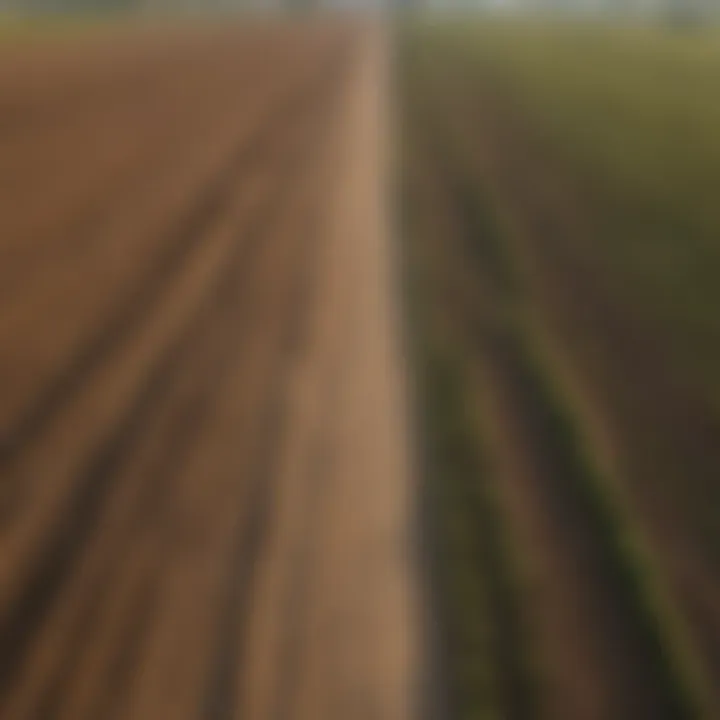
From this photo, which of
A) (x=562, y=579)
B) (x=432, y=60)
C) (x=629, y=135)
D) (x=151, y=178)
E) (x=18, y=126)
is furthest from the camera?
(x=432, y=60)

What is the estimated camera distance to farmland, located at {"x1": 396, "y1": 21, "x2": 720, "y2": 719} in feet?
0.91

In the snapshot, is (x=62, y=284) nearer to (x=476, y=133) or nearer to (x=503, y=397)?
(x=503, y=397)

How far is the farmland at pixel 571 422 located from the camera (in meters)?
0.28

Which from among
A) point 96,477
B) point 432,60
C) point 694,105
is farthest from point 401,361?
point 432,60

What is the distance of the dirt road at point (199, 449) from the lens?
267mm

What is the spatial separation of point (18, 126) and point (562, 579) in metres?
0.75

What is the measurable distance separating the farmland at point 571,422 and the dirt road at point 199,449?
0.9 inches

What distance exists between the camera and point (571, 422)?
0.40 meters

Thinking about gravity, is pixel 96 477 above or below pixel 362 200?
below

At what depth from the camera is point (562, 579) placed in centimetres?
31

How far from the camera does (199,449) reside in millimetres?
363

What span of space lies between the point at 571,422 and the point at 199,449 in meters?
0.15

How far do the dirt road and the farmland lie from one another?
22 millimetres

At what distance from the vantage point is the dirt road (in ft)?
0.87
